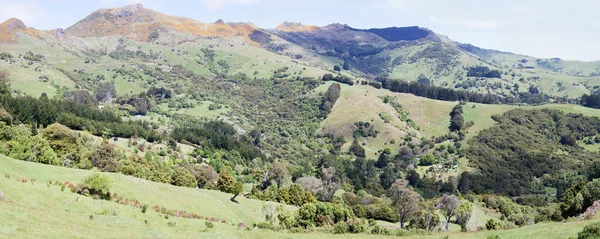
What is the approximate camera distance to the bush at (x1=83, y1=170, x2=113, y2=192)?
46.0 meters

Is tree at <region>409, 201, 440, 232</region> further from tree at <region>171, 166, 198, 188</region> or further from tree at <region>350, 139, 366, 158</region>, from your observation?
tree at <region>350, 139, 366, 158</region>

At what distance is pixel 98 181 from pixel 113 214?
7705 millimetres

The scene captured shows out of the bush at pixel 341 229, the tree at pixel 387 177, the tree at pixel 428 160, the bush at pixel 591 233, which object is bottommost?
the tree at pixel 387 177

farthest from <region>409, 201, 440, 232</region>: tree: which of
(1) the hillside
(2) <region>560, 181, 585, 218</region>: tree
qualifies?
(2) <region>560, 181, 585, 218</region>: tree

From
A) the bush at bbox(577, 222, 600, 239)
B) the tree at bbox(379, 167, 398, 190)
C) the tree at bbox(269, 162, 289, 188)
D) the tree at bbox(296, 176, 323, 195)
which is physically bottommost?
the tree at bbox(379, 167, 398, 190)

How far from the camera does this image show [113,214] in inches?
1593

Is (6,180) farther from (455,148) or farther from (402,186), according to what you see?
(455,148)

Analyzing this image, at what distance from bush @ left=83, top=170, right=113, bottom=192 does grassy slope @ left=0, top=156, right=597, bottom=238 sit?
300 cm

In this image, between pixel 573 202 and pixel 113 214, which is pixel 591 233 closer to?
pixel 573 202

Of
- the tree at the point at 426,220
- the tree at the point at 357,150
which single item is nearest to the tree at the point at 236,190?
the tree at the point at 426,220

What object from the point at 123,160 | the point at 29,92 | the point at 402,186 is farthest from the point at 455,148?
the point at 29,92

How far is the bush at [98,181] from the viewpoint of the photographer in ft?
151

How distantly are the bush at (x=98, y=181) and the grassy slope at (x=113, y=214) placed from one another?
3.00 metres

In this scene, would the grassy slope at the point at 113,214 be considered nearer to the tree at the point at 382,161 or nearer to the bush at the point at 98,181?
the bush at the point at 98,181
